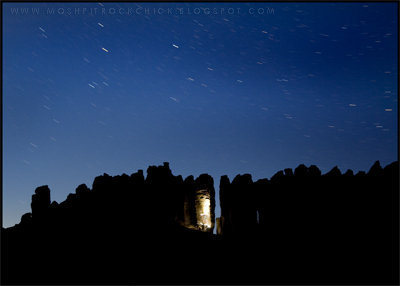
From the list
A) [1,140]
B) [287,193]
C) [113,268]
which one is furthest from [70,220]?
[287,193]

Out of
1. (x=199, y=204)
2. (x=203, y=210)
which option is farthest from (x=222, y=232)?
(x=199, y=204)

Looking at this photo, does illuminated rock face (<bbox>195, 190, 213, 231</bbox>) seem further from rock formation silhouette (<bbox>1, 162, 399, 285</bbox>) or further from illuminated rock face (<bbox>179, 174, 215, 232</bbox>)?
rock formation silhouette (<bbox>1, 162, 399, 285</bbox>)

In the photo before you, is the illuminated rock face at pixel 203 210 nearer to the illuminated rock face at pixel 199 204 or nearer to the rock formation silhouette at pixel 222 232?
the illuminated rock face at pixel 199 204

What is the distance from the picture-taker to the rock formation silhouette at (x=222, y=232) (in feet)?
59.9

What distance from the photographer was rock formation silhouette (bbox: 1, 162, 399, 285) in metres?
18.3

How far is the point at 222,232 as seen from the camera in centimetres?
2861

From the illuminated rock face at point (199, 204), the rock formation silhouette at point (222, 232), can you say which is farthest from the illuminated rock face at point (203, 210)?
the rock formation silhouette at point (222, 232)

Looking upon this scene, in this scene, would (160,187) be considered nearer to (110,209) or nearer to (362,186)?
(110,209)

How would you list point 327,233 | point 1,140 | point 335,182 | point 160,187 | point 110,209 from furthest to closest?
point 160,187 → point 110,209 → point 335,182 → point 327,233 → point 1,140

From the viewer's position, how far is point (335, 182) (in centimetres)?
2320

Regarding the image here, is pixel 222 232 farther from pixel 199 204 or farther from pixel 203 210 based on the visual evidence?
pixel 199 204

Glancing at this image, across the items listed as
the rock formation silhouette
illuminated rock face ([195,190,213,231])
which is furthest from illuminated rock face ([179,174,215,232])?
the rock formation silhouette

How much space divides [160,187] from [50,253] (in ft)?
39.1

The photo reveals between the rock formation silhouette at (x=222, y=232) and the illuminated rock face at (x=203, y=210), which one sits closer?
the rock formation silhouette at (x=222, y=232)
